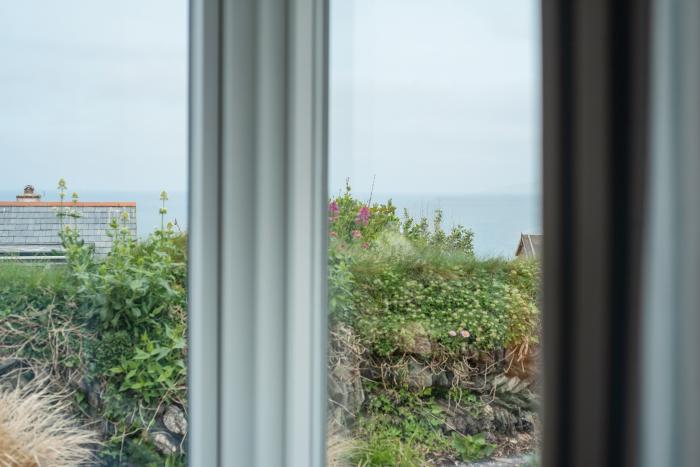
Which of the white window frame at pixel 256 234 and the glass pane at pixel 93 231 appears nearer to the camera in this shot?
the glass pane at pixel 93 231

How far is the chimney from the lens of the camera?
1565 millimetres

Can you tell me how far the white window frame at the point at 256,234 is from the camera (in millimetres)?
1675

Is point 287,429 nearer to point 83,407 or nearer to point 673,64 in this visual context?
point 83,407

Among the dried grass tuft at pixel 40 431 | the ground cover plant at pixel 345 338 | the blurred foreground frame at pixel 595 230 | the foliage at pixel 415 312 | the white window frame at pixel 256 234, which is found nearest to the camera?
the blurred foreground frame at pixel 595 230

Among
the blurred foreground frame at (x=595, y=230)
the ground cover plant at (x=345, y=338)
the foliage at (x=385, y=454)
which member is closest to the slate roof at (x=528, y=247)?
the ground cover plant at (x=345, y=338)

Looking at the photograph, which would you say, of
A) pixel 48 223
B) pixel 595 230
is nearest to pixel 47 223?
pixel 48 223

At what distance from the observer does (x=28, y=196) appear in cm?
157

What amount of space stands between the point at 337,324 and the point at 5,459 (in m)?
0.84

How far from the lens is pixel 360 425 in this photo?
5.14 ft

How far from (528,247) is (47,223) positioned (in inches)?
46.3

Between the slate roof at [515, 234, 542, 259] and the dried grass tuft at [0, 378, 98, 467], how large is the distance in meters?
1.17

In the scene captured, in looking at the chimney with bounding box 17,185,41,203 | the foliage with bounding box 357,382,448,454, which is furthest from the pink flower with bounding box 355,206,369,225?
the chimney with bounding box 17,185,41,203

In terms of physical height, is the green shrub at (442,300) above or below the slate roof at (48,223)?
below

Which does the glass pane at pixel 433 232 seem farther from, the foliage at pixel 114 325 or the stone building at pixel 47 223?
the stone building at pixel 47 223
